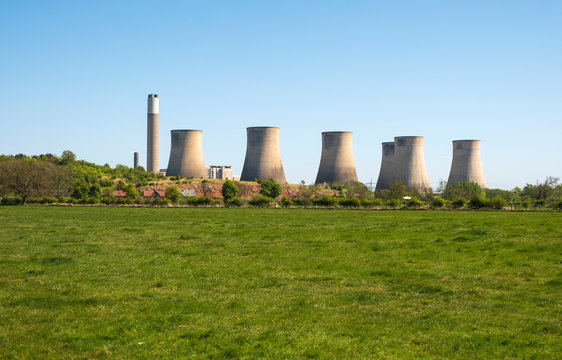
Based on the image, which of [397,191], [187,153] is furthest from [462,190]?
[187,153]

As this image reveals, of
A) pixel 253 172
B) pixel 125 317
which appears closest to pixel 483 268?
pixel 125 317

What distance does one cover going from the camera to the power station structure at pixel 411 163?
63938mm

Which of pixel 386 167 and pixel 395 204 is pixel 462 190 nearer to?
pixel 386 167

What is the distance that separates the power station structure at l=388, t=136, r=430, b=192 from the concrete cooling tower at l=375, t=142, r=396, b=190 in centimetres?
370

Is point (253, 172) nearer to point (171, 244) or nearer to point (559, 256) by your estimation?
point (171, 244)

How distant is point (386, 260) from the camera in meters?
11.7

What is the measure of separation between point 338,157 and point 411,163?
8.27m

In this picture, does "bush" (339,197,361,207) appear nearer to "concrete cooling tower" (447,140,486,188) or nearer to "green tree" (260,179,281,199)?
"green tree" (260,179,281,199)

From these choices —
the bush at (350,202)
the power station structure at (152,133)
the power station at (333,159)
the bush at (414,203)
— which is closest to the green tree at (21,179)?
the power station at (333,159)

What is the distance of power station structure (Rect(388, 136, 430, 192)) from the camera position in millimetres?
63938

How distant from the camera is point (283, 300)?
8.04 metres

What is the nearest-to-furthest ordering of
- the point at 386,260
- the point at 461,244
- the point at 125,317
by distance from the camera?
1. the point at 125,317
2. the point at 386,260
3. the point at 461,244

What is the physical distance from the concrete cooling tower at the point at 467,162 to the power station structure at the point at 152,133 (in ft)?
170

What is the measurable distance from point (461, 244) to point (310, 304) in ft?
24.7
